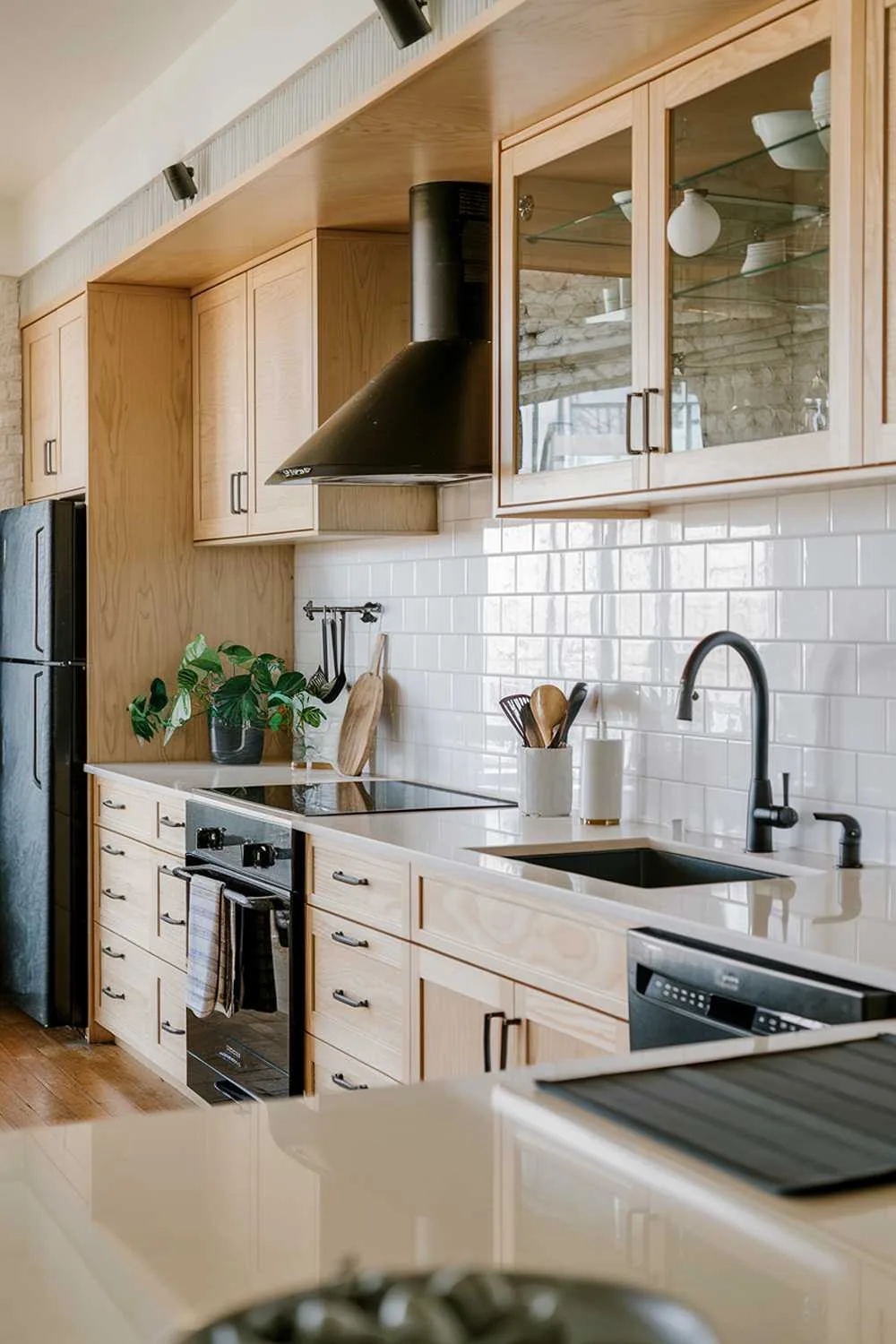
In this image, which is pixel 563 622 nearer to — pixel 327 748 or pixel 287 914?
pixel 287 914

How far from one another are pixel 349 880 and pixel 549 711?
24.4 inches

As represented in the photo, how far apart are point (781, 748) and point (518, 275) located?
1153mm

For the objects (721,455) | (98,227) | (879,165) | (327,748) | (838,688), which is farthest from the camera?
(98,227)

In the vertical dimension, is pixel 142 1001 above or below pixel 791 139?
below

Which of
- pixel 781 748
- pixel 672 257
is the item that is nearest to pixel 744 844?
pixel 781 748

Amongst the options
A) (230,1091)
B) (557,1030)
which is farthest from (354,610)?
(557,1030)

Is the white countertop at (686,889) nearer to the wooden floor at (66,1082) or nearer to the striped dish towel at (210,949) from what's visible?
the striped dish towel at (210,949)

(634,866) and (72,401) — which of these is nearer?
(634,866)

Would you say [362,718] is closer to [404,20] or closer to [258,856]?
[258,856]

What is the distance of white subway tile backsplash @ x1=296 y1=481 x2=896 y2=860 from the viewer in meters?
2.89

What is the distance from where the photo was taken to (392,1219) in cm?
105

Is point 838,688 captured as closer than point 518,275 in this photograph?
Yes

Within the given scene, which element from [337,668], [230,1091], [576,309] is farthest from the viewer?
[337,668]

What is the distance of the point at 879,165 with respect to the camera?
235 centimetres
